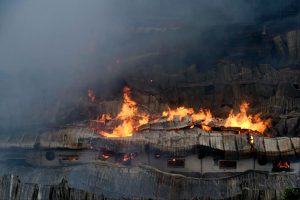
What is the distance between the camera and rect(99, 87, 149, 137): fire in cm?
1627

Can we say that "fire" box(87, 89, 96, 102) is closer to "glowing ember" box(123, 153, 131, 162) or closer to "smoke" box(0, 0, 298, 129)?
"smoke" box(0, 0, 298, 129)

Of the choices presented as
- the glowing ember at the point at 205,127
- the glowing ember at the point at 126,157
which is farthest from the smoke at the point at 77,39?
the glowing ember at the point at 205,127

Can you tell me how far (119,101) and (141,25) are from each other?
14.4 feet

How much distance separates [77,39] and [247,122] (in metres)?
7.46

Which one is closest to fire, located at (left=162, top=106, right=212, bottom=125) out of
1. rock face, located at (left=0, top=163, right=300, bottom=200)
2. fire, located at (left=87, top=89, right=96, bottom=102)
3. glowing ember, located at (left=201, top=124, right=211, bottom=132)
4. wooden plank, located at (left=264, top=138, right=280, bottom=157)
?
glowing ember, located at (left=201, top=124, right=211, bottom=132)

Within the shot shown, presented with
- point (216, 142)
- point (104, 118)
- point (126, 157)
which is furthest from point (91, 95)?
point (216, 142)

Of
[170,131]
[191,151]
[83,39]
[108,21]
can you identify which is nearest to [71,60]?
[83,39]

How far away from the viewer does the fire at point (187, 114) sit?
55.1 feet

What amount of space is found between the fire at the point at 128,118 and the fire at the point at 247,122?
3014mm

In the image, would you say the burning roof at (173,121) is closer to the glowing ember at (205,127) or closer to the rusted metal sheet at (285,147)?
the glowing ember at (205,127)

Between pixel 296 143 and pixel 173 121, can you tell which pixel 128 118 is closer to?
pixel 173 121

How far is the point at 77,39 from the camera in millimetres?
19438

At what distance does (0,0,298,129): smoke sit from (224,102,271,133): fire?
4271 mm

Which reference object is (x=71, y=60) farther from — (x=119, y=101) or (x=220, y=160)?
(x=220, y=160)
